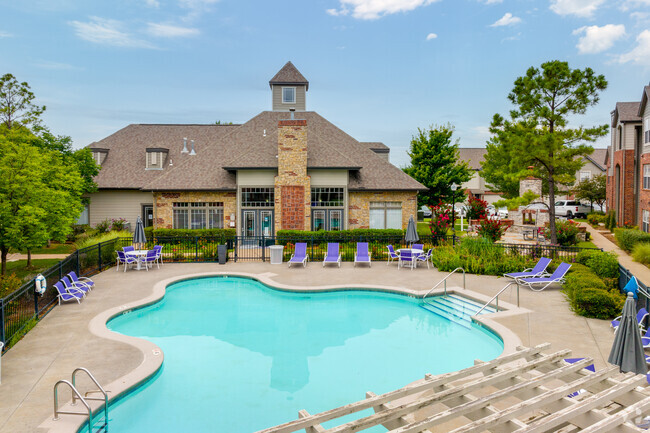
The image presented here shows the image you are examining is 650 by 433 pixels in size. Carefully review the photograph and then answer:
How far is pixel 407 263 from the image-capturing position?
20.3 metres

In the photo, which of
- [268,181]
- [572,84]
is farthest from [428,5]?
[268,181]

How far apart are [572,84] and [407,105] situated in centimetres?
1382

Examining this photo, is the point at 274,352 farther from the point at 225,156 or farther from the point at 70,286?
the point at 225,156

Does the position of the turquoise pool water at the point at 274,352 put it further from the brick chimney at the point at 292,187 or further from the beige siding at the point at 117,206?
the beige siding at the point at 117,206

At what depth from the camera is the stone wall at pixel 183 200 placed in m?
26.9

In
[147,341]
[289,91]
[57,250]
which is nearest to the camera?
[147,341]

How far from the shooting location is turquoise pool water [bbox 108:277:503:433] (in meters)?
7.75

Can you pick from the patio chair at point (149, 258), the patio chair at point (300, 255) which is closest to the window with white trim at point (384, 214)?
the patio chair at point (300, 255)

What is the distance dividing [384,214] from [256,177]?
8.20 m

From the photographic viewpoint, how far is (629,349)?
19.4 feet

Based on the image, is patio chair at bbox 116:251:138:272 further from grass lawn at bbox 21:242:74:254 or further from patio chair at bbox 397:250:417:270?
patio chair at bbox 397:250:417:270

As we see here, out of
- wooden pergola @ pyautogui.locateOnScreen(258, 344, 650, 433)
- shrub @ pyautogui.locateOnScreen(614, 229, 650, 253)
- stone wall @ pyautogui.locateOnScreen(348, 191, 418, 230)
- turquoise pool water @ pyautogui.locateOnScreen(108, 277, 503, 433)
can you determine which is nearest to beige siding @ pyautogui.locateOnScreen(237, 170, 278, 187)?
stone wall @ pyautogui.locateOnScreen(348, 191, 418, 230)

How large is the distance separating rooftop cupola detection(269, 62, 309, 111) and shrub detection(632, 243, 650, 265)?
22.8 m

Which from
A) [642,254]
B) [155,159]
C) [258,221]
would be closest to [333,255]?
[258,221]
